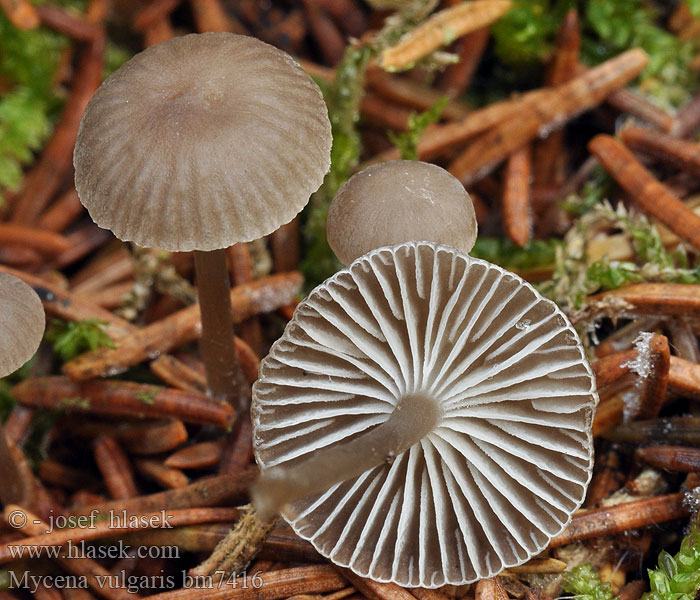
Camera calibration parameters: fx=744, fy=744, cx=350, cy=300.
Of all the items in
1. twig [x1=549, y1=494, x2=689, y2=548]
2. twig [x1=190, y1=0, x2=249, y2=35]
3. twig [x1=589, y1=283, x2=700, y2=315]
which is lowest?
twig [x1=549, y1=494, x2=689, y2=548]

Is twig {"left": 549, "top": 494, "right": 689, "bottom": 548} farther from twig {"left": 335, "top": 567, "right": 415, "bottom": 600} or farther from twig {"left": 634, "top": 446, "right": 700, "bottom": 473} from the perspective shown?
twig {"left": 335, "top": 567, "right": 415, "bottom": 600}

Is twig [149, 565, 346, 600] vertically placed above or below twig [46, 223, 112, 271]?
below

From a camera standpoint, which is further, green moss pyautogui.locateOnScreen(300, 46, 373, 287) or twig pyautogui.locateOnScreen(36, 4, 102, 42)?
twig pyautogui.locateOnScreen(36, 4, 102, 42)

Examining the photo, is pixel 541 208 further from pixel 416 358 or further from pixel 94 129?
pixel 94 129

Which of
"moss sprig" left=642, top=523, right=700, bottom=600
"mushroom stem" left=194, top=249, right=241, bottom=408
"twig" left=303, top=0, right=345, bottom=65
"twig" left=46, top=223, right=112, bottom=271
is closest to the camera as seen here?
"moss sprig" left=642, top=523, right=700, bottom=600

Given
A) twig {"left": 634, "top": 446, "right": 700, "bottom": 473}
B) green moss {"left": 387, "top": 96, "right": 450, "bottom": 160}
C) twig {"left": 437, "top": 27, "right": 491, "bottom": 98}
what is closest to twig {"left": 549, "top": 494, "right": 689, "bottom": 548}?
twig {"left": 634, "top": 446, "right": 700, "bottom": 473}

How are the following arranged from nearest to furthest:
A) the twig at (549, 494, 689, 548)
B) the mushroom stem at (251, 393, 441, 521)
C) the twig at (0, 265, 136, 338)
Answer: the mushroom stem at (251, 393, 441, 521), the twig at (549, 494, 689, 548), the twig at (0, 265, 136, 338)

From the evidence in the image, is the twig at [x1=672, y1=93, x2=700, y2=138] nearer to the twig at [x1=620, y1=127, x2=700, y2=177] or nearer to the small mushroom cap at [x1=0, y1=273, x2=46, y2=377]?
the twig at [x1=620, y1=127, x2=700, y2=177]
